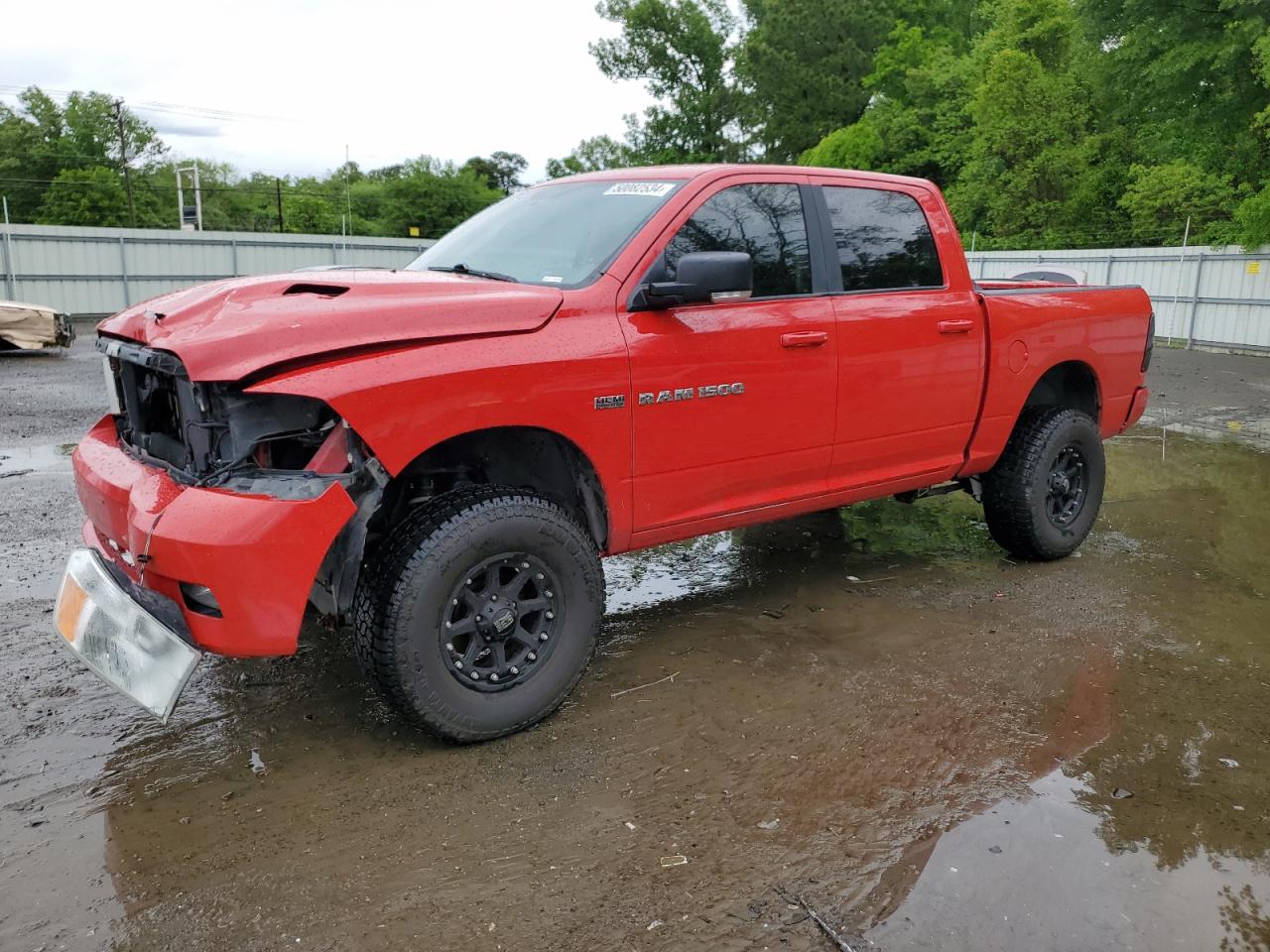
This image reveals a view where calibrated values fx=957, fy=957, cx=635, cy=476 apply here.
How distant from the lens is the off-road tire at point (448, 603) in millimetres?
2988

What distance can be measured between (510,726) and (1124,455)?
23.4 feet

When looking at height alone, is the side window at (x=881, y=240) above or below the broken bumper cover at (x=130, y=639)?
above

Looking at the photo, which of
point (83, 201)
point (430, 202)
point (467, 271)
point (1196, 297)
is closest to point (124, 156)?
point (83, 201)

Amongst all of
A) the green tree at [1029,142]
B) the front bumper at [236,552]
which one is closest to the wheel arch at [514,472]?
the front bumper at [236,552]

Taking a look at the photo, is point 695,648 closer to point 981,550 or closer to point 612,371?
point 612,371

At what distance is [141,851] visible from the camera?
8.80 feet

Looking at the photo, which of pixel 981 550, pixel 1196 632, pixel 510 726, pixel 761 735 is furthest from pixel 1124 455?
pixel 510 726

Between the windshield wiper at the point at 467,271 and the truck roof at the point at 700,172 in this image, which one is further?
the truck roof at the point at 700,172

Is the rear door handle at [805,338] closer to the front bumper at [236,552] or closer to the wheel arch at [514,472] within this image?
the wheel arch at [514,472]

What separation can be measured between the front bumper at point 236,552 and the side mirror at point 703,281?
1344 millimetres

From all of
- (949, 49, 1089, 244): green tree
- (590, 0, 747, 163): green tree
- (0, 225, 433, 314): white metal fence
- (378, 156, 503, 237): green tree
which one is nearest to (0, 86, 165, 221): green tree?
(378, 156, 503, 237): green tree

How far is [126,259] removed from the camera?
24203 millimetres

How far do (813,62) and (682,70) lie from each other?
857cm

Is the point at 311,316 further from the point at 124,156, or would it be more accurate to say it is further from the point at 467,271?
the point at 124,156
